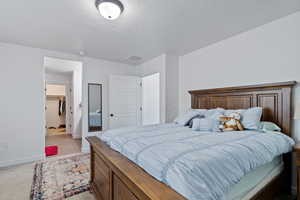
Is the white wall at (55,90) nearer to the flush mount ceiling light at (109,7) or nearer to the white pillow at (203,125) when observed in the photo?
Answer: the flush mount ceiling light at (109,7)

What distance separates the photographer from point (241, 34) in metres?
2.62

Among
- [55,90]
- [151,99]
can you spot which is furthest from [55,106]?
[151,99]

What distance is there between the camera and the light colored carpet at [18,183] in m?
1.94

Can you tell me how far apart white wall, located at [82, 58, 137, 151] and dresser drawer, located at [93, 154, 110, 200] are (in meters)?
2.16

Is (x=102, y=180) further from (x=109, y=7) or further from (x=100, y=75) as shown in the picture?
(x=100, y=75)

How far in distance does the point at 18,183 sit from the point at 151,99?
308 centimetres

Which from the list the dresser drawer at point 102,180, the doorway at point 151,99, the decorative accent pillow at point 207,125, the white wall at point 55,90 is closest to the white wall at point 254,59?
the doorway at point 151,99

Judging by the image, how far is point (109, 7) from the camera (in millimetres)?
1770

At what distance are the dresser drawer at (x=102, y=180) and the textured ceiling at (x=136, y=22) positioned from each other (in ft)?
6.38

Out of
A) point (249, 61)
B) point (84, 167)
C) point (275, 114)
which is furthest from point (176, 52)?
point (84, 167)

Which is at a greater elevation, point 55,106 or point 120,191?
point 55,106

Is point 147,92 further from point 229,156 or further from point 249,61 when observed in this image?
point 229,156

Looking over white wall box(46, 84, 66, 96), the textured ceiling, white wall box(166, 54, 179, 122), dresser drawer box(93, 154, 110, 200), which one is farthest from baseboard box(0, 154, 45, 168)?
white wall box(46, 84, 66, 96)

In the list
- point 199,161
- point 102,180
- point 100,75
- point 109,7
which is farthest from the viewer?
point 100,75
